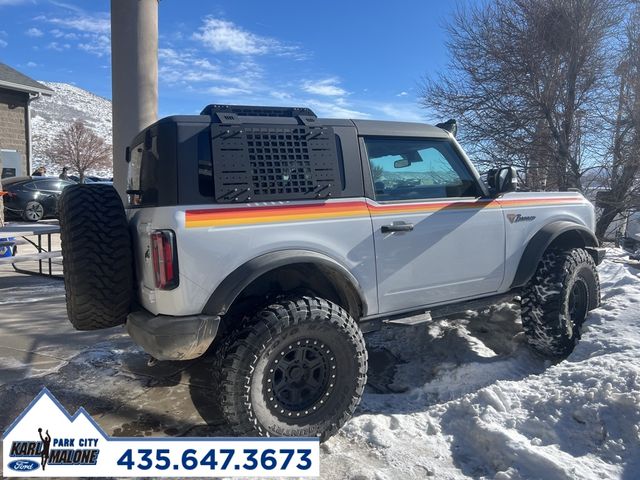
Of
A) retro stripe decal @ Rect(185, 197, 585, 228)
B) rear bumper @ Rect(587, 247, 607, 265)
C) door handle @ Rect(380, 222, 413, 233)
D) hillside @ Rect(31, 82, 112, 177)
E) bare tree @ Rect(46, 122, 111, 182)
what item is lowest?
rear bumper @ Rect(587, 247, 607, 265)

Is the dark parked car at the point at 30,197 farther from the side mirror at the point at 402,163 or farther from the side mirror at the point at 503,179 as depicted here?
the side mirror at the point at 503,179

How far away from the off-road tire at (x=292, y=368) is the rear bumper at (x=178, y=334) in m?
0.16

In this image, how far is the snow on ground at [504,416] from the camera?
264cm

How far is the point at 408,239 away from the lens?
3.31 m

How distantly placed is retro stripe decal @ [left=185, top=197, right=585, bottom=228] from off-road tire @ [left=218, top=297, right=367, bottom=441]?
1.65 feet

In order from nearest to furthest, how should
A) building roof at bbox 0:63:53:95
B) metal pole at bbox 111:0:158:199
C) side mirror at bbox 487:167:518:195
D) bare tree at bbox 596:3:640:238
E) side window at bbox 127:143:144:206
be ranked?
side window at bbox 127:143:144:206, side mirror at bbox 487:167:518:195, metal pole at bbox 111:0:158:199, bare tree at bbox 596:3:640:238, building roof at bbox 0:63:53:95

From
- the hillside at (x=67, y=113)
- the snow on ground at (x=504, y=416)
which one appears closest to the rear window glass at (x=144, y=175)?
the snow on ground at (x=504, y=416)

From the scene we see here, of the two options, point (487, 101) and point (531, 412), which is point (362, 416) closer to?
point (531, 412)

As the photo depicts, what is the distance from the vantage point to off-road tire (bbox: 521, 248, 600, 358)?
13.1 feet

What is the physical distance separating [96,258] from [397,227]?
1.84 m

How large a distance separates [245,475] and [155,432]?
917 mm

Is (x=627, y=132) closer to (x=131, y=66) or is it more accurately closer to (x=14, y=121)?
(x=131, y=66)

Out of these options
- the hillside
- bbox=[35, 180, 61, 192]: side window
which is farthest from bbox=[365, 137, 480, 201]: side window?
the hillside

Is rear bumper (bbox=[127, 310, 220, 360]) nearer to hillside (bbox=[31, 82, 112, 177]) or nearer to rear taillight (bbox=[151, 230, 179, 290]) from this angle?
rear taillight (bbox=[151, 230, 179, 290])
